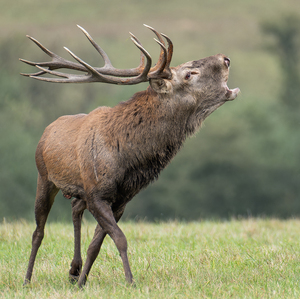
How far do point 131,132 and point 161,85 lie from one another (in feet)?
1.67

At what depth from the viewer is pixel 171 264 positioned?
5.06 meters

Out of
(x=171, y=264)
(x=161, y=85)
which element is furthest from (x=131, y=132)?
(x=171, y=264)

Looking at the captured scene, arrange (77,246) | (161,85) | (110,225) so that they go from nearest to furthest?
1. (110,225)
2. (161,85)
3. (77,246)

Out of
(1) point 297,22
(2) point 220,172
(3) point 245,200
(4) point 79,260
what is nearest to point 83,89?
(2) point 220,172

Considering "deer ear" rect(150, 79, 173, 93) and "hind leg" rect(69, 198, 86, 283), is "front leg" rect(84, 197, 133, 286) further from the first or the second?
"deer ear" rect(150, 79, 173, 93)

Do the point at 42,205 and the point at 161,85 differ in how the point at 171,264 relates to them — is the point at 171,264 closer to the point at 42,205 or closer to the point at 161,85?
the point at 42,205

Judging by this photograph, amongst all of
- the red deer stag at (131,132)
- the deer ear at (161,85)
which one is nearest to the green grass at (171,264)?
the red deer stag at (131,132)

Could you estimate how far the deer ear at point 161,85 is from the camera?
173 inches

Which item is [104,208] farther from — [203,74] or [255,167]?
[255,167]

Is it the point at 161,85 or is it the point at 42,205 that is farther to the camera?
the point at 42,205

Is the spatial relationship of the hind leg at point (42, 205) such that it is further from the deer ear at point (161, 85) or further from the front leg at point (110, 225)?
the deer ear at point (161, 85)

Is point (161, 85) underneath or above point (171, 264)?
above

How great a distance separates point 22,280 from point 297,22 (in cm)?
3483

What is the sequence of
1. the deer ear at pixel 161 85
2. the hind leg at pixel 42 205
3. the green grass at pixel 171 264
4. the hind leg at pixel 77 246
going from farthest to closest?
the hind leg at pixel 42 205, the hind leg at pixel 77 246, the deer ear at pixel 161 85, the green grass at pixel 171 264
